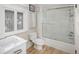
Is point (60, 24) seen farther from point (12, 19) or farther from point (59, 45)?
point (12, 19)

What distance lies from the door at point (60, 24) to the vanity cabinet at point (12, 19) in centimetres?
52

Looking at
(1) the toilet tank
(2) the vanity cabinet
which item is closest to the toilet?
(1) the toilet tank

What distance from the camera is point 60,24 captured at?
1846 millimetres

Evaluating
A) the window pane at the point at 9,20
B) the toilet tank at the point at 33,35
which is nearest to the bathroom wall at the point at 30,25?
the toilet tank at the point at 33,35

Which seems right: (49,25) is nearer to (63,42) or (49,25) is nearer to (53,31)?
(53,31)

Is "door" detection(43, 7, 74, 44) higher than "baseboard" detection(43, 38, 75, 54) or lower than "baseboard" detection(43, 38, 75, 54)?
higher

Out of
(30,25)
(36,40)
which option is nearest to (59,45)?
(36,40)

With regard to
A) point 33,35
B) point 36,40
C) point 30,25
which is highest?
point 30,25

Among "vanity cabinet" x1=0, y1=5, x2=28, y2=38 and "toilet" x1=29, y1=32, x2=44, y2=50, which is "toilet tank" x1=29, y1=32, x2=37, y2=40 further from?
"vanity cabinet" x1=0, y1=5, x2=28, y2=38

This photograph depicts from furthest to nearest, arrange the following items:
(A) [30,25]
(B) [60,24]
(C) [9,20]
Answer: (B) [60,24] → (A) [30,25] → (C) [9,20]

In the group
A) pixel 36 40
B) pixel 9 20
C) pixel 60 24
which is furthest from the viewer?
pixel 60 24

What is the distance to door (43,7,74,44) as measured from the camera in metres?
1.56

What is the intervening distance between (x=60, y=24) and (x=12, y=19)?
1.15 metres

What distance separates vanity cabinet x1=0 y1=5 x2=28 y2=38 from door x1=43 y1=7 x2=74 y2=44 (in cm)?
52
